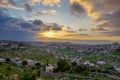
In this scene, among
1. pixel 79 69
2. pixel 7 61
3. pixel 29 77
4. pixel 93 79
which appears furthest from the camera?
pixel 7 61

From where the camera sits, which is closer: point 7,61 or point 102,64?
point 7,61

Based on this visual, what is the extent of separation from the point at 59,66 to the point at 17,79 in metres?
26.2

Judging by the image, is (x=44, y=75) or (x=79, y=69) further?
(x=79, y=69)

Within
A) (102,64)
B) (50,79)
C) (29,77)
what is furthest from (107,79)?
(102,64)

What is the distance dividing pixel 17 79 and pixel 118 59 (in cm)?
9909

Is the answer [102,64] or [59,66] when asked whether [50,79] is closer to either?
[59,66]

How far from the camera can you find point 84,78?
7456 centimetres

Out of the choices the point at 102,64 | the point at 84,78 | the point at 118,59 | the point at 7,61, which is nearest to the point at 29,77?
the point at 84,78

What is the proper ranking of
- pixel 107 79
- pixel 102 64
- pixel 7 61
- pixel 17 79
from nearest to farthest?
1. pixel 17 79
2. pixel 107 79
3. pixel 7 61
4. pixel 102 64

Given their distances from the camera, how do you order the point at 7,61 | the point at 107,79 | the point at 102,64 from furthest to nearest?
the point at 102,64
the point at 7,61
the point at 107,79

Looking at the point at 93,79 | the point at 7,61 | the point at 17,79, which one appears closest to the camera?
the point at 17,79

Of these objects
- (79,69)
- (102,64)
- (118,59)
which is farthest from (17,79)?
(118,59)

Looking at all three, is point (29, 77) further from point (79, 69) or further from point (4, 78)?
point (79, 69)

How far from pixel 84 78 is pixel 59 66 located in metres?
17.5
